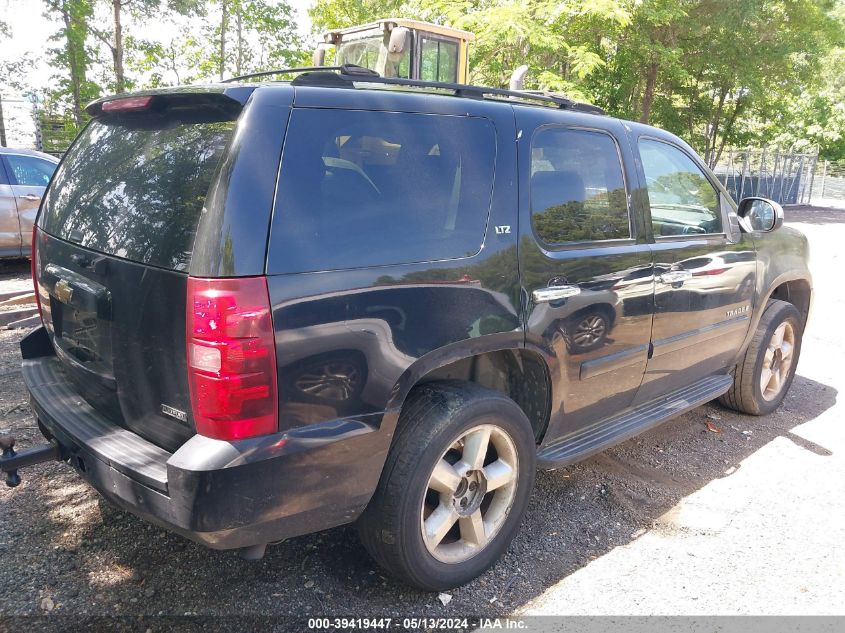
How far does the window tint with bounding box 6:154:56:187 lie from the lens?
28.5ft

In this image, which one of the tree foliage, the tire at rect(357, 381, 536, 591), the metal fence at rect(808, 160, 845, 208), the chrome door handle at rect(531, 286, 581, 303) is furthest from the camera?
the metal fence at rect(808, 160, 845, 208)

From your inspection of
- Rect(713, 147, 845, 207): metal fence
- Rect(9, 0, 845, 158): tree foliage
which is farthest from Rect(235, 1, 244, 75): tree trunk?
Rect(713, 147, 845, 207): metal fence

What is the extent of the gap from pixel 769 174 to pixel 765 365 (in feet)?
81.1

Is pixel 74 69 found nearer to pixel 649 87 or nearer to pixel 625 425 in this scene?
pixel 649 87

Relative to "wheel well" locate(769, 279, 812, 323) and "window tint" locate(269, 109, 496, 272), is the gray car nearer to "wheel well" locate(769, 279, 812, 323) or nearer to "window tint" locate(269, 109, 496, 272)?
"window tint" locate(269, 109, 496, 272)

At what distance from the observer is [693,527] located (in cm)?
332

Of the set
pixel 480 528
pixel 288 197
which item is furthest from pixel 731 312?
pixel 288 197

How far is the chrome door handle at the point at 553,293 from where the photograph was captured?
2.81m

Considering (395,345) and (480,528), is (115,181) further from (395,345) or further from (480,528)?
(480,528)

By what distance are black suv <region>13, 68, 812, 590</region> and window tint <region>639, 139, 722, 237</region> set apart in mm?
150

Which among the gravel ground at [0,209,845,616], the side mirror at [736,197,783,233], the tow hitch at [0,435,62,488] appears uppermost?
the side mirror at [736,197,783,233]

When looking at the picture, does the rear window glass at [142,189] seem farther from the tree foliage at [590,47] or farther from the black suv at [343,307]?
the tree foliage at [590,47]

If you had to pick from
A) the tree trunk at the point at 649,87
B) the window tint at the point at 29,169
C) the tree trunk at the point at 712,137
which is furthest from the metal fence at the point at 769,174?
the window tint at the point at 29,169

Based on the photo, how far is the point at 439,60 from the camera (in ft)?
34.1
